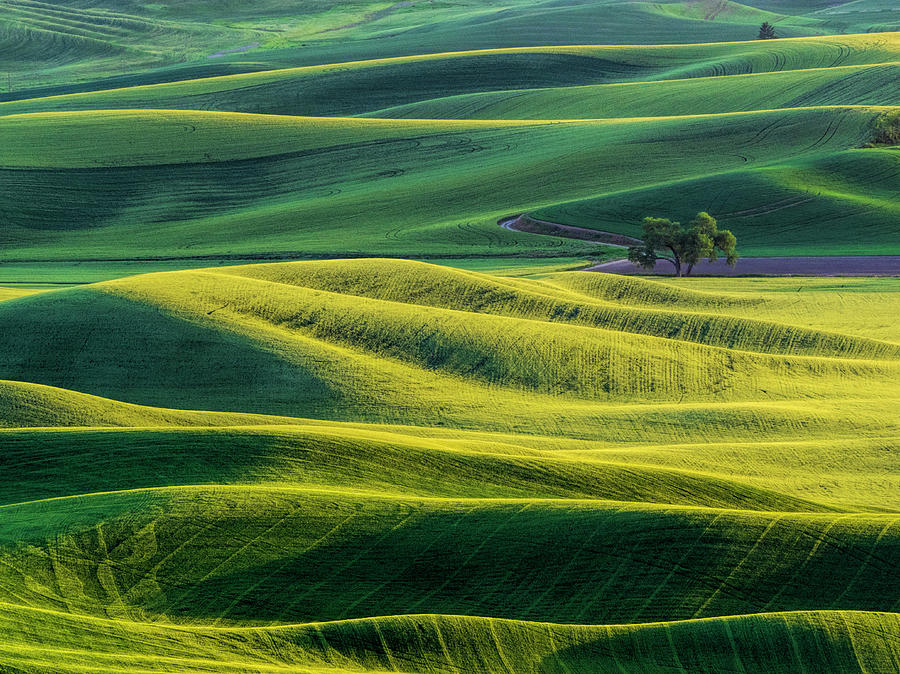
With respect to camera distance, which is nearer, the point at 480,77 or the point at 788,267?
the point at 788,267

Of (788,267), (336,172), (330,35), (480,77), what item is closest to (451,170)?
(336,172)

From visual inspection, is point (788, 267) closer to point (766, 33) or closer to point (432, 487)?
point (432, 487)

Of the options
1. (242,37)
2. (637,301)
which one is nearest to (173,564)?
(637,301)

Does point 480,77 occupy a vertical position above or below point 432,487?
above

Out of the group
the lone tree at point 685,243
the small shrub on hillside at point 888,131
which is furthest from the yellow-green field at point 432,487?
the small shrub on hillside at point 888,131

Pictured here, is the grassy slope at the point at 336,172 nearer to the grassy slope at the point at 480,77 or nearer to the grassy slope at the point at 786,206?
the grassy slope at the point at 786,206

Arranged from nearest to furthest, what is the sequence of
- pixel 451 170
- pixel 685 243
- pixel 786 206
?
1. pixel 685 243
2. pixel 786 206
3. pixel 451 170
